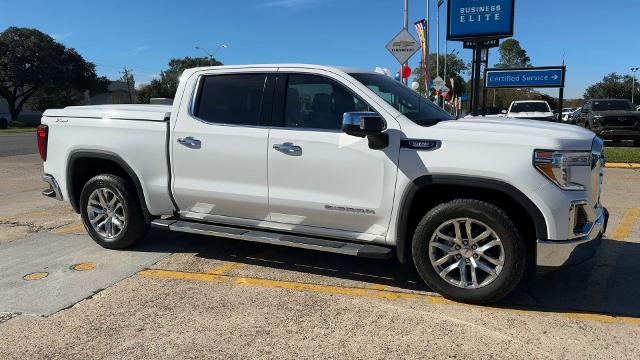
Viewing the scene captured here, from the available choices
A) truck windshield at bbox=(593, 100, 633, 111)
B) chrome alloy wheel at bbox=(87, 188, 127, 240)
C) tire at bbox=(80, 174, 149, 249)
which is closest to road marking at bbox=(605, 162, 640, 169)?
truck windshield at bbox=(593, 100, 633, 111)

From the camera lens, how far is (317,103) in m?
4.63

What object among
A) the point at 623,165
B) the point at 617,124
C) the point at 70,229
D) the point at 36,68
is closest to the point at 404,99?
the point at 70,229

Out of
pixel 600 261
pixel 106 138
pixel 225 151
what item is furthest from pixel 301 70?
pixel 600 261

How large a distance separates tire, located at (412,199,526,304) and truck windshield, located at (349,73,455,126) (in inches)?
31.5

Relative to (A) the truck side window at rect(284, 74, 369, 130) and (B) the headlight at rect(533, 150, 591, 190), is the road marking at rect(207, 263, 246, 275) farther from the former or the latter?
(B) the headlight at rect(533, 150, 591, 190)

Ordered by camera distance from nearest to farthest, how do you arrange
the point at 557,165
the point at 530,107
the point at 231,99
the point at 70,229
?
the point at 557,165, the point at 231,99, the point at 70,229, the point at 530,107

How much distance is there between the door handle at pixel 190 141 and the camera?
16.3 feet

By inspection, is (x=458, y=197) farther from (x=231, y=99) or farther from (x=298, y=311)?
(x=231, y=99)

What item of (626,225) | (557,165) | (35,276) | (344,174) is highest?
(557,165)

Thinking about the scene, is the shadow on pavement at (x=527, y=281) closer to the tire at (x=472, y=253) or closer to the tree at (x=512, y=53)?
the tire at (x=472, y=253)

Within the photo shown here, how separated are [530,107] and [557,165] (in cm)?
2018

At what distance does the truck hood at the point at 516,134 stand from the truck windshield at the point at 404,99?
26cm

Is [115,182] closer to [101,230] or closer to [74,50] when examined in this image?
[101,230]

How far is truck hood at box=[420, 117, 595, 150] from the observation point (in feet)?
12.3
